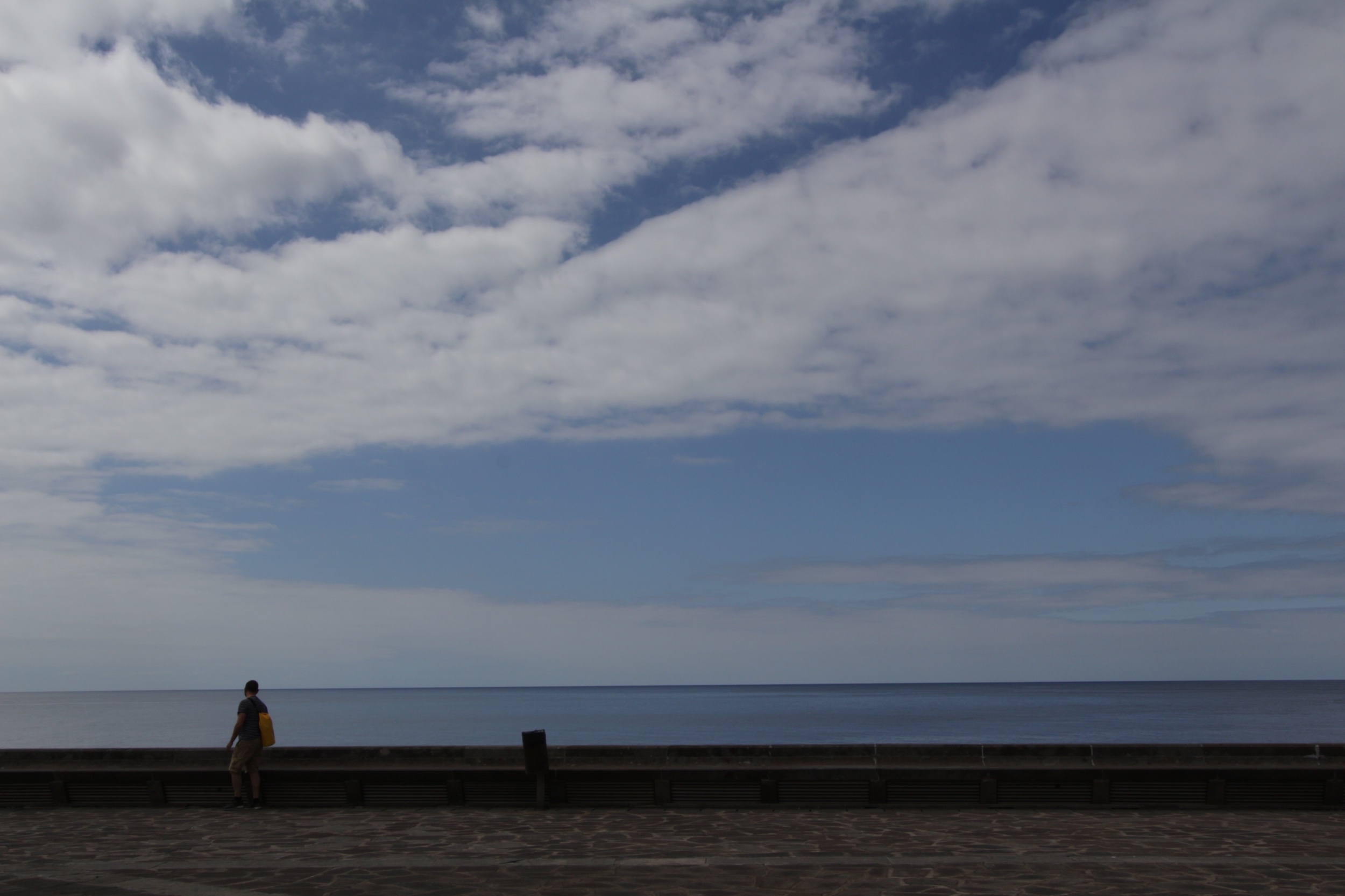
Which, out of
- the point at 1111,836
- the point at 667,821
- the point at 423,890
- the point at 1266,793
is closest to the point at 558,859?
the point at 423,890

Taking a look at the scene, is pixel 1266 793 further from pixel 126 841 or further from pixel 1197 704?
pixel 1197 704

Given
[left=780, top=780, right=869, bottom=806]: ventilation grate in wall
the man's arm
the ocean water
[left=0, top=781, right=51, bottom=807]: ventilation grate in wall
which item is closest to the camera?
[left=780, top=780, right=869, bottom=806]: ventilation grate in wall

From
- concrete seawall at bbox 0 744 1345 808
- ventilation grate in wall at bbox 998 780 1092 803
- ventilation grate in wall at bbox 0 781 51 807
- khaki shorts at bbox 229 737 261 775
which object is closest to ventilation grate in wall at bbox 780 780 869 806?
concrete seawall at bbox 0 744 1345 808

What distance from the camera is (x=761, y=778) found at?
41.0ft

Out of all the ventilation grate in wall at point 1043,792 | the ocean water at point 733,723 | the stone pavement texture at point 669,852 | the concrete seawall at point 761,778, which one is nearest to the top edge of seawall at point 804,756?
the concrete seawall at point 761,778

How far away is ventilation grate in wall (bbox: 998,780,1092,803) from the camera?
12.3 meters

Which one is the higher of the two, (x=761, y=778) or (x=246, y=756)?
(x=246, y=756)

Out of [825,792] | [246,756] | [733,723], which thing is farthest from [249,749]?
[733,723]

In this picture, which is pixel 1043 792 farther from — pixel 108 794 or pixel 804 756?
pixel 108 794

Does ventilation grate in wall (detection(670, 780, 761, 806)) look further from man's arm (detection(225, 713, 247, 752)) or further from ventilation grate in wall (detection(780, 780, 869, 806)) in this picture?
man's arm (detection(225, 713, 247, 752))

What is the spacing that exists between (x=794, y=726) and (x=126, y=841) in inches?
→ 3010

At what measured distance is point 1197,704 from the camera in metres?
127

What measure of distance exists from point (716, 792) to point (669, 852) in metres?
2.87

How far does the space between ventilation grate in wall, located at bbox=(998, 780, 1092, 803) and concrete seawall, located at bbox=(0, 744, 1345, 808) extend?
1 cm
